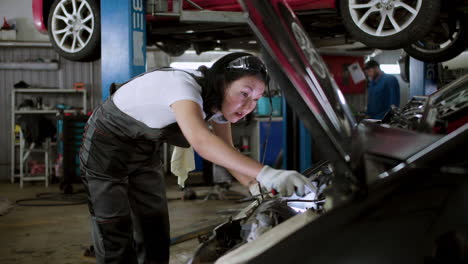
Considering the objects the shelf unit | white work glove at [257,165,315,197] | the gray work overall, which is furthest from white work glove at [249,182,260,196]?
the shelf unit

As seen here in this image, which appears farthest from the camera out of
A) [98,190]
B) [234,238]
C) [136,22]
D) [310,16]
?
[310,16]

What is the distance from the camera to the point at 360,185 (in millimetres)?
1068

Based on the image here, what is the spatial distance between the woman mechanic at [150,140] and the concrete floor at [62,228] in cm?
75

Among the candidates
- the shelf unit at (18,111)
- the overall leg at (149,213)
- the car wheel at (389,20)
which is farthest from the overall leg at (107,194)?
the shelf unit at (18,111)

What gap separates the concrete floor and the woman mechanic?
75 cm

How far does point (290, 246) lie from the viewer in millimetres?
1090

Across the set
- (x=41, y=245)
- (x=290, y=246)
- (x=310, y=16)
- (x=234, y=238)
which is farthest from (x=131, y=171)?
(x=310, y=16)

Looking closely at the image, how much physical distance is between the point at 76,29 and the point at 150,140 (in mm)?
2523

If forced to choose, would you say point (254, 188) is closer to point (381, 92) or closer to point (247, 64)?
point (247, 64)

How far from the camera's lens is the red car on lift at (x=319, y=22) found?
357 centimetres

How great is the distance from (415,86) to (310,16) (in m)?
2.44

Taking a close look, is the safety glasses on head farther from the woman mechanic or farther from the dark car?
the dark car

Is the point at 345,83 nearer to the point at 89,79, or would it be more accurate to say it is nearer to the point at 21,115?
the point at 89,79

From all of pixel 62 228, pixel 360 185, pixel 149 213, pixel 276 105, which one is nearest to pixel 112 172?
pixel 149 213
